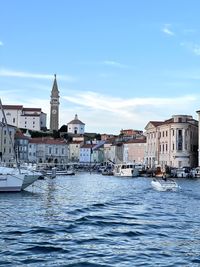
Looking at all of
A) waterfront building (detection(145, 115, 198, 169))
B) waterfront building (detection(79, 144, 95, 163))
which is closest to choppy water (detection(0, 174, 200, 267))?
waterfront building (detection(145, 115, 198, 169))

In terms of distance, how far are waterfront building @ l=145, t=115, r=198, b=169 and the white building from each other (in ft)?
208

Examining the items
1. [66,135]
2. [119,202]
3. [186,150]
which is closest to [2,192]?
[119,202]

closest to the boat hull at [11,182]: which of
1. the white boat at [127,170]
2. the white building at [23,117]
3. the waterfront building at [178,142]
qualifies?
the white boat at [127,170]

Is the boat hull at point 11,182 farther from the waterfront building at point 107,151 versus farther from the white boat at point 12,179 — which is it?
the waterfront building at point 107,151

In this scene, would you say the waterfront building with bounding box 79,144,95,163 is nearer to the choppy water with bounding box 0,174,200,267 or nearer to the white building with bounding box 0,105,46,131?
the white building with bounding box 0,105,46,131

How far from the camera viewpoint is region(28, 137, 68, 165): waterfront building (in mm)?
142125

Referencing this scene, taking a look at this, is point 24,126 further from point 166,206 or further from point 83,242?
point 83,242

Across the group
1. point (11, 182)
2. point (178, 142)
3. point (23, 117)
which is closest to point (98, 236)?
point (11, 182)

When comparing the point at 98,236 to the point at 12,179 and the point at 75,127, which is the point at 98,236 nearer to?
the point at 12,179

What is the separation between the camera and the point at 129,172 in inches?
3521

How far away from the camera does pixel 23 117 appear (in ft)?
535

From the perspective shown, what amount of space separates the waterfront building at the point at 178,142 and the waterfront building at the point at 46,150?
3901cm

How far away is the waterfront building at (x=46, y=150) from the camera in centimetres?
14212

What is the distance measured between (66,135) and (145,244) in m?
169
